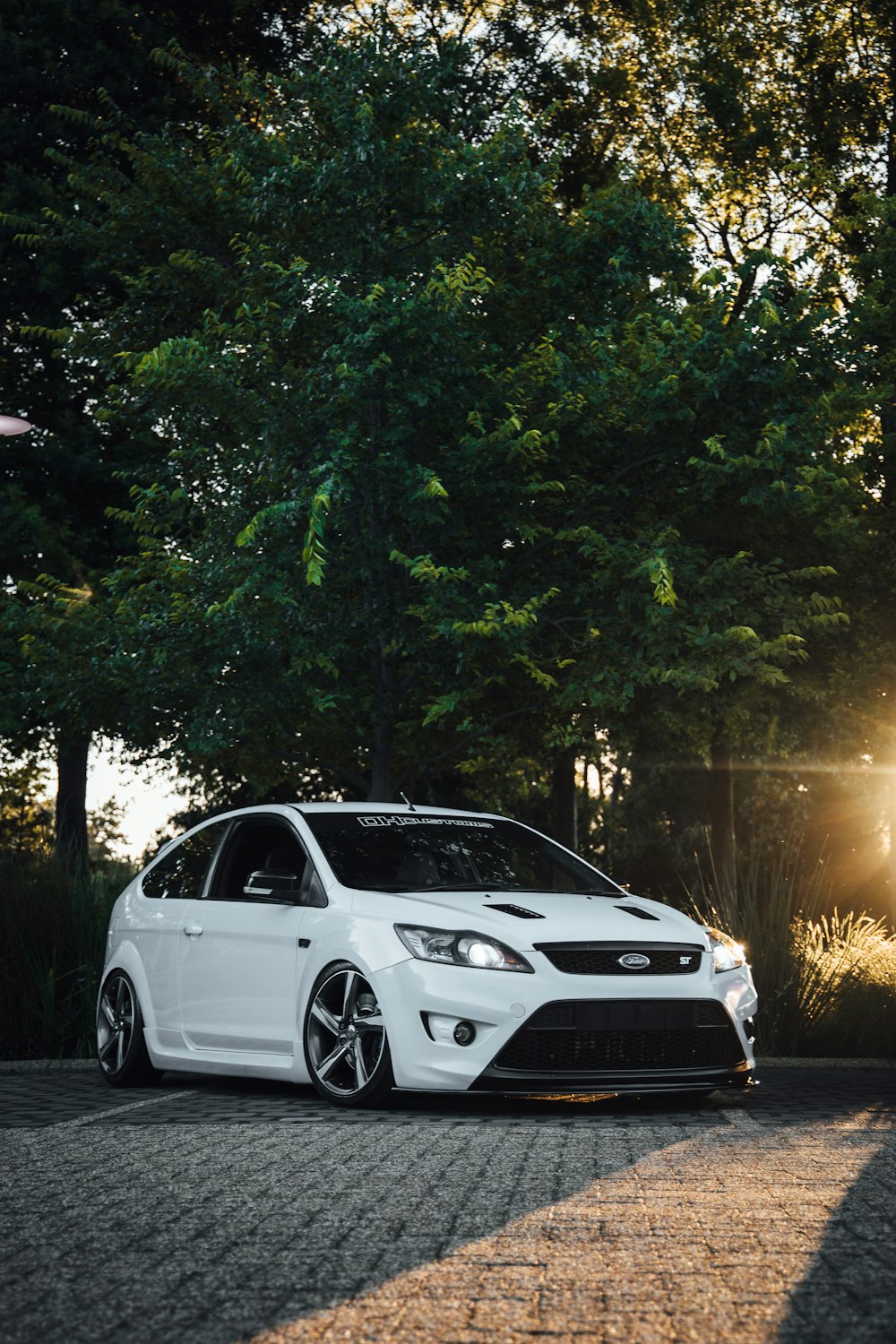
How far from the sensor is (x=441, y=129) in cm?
1698

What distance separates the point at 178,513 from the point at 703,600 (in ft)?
16.9

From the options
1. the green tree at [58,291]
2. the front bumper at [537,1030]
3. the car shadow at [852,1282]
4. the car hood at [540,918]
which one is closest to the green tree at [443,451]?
the car hood at [540,918]

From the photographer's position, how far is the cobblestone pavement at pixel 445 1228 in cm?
432

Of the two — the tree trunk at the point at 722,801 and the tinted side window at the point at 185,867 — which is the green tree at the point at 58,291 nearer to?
the tree trunk at the point at 722,801

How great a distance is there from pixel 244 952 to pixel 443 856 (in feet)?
4.09

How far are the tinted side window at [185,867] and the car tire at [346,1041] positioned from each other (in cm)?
171

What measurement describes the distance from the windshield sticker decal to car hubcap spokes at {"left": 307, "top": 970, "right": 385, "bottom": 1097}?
1.40m

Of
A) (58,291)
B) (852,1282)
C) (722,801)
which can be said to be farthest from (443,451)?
(722,801)

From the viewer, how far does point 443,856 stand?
10539mm

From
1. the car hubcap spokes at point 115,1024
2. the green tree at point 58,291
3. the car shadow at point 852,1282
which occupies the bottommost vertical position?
the car shadow at point 852,1282

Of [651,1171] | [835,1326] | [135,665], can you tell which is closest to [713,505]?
[135,665]

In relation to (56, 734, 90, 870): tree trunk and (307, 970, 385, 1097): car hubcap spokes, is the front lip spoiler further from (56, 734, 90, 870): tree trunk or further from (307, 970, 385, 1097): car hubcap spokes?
(56, 734, 90, 870): tree trunk

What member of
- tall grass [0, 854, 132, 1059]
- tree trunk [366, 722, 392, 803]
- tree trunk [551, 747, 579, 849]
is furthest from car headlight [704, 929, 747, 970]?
tree trunk [551, 747, 579, 849]

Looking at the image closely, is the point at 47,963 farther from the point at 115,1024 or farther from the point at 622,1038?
the point at 622,1038
